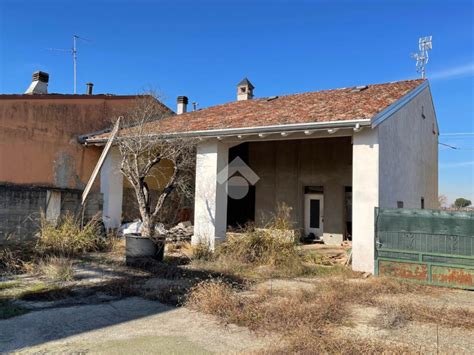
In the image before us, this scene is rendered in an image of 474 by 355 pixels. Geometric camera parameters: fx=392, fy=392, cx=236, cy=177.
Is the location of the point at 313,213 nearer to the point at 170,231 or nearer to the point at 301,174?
the point at 301,174

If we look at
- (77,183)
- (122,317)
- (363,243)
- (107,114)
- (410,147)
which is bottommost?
(122,317)

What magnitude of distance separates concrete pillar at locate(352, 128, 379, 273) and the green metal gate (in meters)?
0.24

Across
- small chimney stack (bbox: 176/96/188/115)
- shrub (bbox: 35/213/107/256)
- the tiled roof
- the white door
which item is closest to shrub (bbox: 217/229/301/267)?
the tiled roof

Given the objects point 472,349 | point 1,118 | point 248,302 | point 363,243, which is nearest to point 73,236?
point 1,118

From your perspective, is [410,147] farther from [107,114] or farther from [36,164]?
[36,164]

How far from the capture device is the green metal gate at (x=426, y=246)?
7.70 metres

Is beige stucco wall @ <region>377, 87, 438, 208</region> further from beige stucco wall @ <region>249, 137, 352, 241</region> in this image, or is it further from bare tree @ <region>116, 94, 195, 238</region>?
bare tree @ <region>116, 94, 195, 238</region>

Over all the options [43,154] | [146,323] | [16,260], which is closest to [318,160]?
[43,154]

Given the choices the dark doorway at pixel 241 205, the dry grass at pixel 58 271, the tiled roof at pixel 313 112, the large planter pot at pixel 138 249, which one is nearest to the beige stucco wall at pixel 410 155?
Answer: the tiled roof at pixel 313 112

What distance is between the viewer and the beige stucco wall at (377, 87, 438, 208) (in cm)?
955

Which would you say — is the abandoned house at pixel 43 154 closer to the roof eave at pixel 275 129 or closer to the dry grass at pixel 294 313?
the roof eave at pixel 275 129

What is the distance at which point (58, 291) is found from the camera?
21.0ft

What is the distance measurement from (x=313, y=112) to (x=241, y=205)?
701 cm

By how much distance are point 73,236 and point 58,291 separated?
4.16 meters
